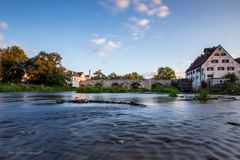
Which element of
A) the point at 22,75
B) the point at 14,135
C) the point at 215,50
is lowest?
the point at 14,135

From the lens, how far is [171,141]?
22.0 ft

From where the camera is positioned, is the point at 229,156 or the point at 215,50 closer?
the point at 229,156

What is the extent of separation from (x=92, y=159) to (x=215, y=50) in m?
62.7

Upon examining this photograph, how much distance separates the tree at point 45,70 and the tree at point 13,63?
9.50ft

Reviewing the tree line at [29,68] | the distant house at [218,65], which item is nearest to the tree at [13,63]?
the tree line at [29,68]

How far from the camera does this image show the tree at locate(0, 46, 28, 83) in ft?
258

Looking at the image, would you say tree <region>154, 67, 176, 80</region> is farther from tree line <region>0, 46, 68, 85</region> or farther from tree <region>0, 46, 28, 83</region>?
tree <region>0, 46, 28, 83</region>

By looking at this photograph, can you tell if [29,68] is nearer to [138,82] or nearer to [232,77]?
[138,82]

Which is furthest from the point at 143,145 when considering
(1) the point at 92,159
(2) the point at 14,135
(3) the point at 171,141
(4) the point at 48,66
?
(4) the point at 48,66

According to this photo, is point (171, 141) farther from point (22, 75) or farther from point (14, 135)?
point (22, 75)

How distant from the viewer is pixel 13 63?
261 feet

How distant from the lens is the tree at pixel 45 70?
80.0m

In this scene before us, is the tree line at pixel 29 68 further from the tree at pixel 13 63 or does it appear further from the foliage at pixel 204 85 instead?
the foliage at pixel 204 85

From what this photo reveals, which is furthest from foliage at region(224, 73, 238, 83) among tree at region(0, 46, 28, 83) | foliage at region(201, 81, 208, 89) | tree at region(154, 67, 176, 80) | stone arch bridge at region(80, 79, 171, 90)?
tree at region(0, 46, 28, 83)
